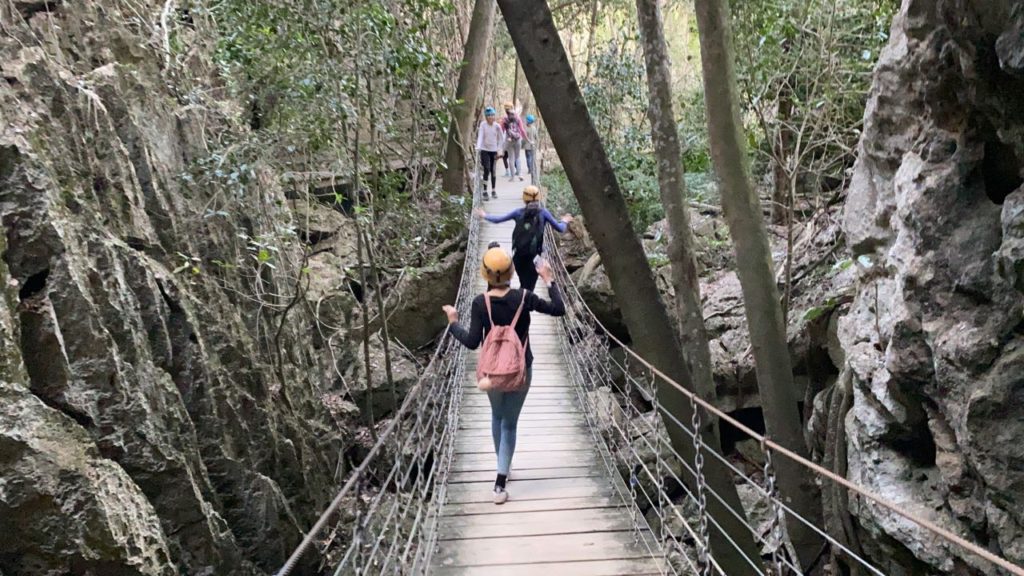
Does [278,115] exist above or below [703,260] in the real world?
above

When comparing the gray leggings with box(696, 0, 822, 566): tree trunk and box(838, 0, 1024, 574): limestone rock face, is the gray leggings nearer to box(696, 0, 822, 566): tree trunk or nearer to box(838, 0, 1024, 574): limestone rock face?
box(696, 0, 822, 566): tree trunk

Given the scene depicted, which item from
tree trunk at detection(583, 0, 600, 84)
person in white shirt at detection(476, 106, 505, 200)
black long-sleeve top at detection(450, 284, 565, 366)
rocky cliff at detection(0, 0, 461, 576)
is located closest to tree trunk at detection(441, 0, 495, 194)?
person in white shirt at detection(476, 106, 505, 200)

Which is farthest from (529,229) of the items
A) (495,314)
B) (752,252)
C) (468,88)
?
(468,88)

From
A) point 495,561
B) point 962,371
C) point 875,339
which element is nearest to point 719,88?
point 875,339

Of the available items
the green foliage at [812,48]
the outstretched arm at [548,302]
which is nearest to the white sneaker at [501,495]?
the outstretched arm at [548,302]

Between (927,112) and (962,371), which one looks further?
(927,112)

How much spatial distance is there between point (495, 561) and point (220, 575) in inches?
89.1

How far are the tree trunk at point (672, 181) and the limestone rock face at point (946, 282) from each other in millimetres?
972

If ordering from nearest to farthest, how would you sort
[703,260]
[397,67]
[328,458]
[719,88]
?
1. [719,88]
2. [397,67]
3. [328,458]
4. [703,260]

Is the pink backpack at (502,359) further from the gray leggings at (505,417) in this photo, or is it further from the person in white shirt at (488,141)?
the person in white shirt at (488,141)

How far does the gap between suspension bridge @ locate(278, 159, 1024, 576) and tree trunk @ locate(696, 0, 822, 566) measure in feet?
0.52

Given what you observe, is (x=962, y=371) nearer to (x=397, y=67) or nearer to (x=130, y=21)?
(x=397, y=67)

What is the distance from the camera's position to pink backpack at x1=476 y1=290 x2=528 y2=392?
10.4 ft

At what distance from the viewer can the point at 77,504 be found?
3.09 metres
